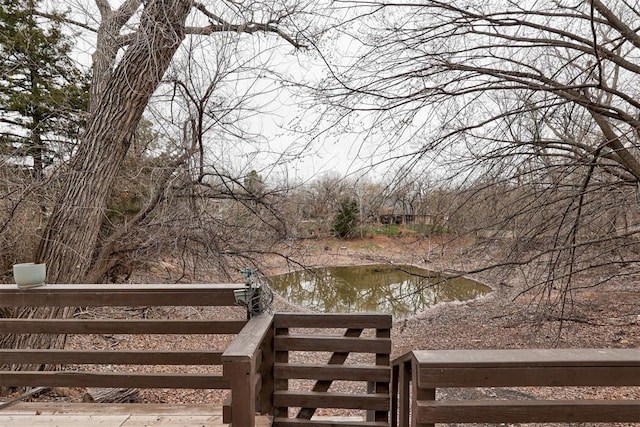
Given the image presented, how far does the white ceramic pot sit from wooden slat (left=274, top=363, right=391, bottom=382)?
1.60 m

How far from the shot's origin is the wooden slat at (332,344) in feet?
7.09

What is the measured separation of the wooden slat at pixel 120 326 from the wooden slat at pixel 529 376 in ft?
4.36

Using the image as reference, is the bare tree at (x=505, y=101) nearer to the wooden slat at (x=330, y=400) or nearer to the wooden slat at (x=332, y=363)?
the wooden slat at (x=332, y=363)

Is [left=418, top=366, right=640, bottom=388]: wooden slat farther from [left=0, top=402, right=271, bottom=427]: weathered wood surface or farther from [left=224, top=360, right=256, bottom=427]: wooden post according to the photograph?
[left=0, top=402, right=271, bottom=427]: weathered wood surface

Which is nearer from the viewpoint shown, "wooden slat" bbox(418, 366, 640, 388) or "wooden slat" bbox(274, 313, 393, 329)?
"wooden slat" bbox(418, 366, 640, 388)

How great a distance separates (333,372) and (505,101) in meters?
2.80

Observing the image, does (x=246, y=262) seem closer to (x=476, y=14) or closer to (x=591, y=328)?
(x=476, y=14)

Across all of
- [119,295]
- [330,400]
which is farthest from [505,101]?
[119,295]

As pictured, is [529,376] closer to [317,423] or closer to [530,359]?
[530,359]

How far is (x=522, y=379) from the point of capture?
4.02 ft

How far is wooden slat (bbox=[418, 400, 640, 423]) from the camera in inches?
49.2

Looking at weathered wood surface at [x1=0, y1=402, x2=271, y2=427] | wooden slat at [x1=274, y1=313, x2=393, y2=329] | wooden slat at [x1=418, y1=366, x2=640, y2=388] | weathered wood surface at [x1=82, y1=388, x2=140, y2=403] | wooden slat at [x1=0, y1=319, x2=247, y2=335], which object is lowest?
weathered wood surface at [x1=82, y1=388, x2=140, y2=403]

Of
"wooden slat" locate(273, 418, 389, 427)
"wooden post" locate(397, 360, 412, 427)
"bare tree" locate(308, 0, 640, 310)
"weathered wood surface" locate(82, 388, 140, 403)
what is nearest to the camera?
"wooden post" locate(397, 360, 412, 427)

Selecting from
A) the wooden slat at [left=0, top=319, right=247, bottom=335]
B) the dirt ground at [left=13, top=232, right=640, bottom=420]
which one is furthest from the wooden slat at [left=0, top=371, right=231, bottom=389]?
the dirt ground at [left=13, top=232, right=640, bottom=420]
